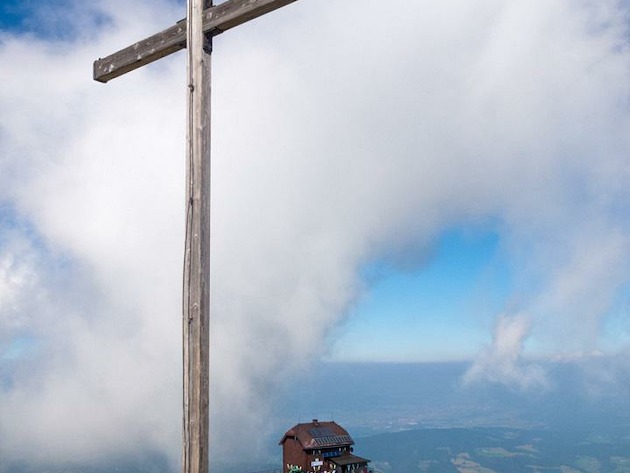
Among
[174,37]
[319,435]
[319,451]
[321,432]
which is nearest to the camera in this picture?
[174,37]

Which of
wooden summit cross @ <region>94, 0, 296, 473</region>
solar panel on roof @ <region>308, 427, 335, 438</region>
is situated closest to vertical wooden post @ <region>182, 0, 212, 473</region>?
wooden summit cross @ <region>94, 0, 296, 473</region>

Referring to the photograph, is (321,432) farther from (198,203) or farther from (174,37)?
(174,37)

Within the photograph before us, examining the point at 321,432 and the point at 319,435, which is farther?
the point at 321,432

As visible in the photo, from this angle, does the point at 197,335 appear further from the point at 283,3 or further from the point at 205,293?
the point at 283,3

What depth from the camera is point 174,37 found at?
5.09 m

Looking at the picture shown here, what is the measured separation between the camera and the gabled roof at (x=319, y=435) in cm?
2922

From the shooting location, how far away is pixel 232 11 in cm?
466

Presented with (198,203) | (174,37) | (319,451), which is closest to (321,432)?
(319,451)

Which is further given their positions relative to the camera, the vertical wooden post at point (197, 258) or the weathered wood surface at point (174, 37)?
the weathered wood surface at point (174, 37)

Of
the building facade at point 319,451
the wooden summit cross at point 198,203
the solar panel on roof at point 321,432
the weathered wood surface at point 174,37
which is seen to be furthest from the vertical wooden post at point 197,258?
the solar panel on roof at point 321,432

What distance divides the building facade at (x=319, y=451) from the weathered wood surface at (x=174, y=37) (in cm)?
2643

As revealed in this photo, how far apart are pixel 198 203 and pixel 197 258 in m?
0.48

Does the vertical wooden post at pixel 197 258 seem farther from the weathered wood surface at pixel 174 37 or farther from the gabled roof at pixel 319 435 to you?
the gabled roof at pixel 319 435

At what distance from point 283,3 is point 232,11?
0.47 meters
